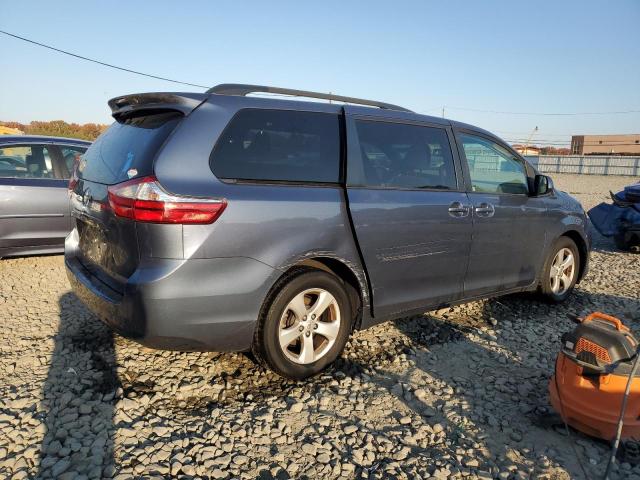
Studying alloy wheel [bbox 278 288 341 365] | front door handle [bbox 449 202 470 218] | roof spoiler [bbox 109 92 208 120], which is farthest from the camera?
front door handle [bbox 449 202 470 218]

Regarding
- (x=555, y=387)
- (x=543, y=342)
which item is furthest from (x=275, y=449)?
(x=543, y=342)

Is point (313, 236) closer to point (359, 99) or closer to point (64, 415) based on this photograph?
point (359, 99)

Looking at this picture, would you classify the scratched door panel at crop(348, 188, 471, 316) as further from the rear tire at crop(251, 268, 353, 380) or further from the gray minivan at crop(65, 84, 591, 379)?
the rear tire at crop(251, 268, 353, 380)

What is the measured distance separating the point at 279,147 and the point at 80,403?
75.1 inches

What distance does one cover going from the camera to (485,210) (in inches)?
148

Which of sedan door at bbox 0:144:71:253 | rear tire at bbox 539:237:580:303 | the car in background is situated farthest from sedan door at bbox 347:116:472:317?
sedan door at bbox 0:144:71:253

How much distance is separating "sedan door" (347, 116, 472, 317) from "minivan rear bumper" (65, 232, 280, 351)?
832 mm

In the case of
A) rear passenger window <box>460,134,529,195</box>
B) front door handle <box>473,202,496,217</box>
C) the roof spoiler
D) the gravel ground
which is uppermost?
the roof spoiler

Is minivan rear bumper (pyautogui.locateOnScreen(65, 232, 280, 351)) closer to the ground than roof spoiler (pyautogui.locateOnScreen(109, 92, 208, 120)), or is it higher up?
closer to the ground

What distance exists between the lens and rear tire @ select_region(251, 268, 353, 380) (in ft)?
9.14

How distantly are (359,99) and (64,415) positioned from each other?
9.43 ft

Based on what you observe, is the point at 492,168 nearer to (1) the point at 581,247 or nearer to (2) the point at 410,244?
(2) the point at 410,244

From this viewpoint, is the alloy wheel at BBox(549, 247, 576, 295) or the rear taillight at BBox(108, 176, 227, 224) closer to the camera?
the rear taillight at BBox(108, 176, 227, 224)

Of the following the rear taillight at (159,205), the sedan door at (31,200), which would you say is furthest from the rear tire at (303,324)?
the sedan door at (31,200)
